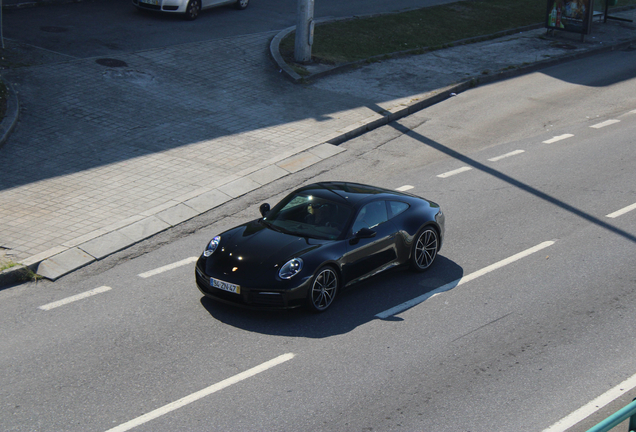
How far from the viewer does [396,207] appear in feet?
30.3

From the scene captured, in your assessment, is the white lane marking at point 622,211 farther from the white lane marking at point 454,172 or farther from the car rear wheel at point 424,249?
the car rear wheel at point 424,249

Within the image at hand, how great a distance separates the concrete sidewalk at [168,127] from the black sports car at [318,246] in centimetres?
257

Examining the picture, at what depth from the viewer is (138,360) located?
707 cm

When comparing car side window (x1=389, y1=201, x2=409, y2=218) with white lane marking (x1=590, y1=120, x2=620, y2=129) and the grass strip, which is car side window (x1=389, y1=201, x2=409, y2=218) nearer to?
white lane marking (x1=590, y1=120, x2=620, y2=129)

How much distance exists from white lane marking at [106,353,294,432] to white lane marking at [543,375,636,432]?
2.71 meters

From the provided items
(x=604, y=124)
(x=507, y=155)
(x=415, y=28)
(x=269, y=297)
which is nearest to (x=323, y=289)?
(x=269, y=297)

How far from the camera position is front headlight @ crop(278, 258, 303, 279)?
7840mm

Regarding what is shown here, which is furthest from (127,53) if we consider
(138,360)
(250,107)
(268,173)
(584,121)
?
(138,360)

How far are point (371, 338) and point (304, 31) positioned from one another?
1278 cm

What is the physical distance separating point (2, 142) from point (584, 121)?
1296 centimetres

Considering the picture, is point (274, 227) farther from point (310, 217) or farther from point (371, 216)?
point (371, 216)

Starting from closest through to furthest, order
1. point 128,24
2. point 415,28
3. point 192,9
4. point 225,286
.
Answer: point 225,286 < point 128,24 < point 192,9 < point 415,28

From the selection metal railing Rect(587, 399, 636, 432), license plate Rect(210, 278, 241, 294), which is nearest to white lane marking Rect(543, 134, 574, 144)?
license plate Rect(210, 278, 241, 294)

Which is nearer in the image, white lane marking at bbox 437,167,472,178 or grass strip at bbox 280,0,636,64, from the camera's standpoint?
white lane marking at bbox 437,167,472,178
